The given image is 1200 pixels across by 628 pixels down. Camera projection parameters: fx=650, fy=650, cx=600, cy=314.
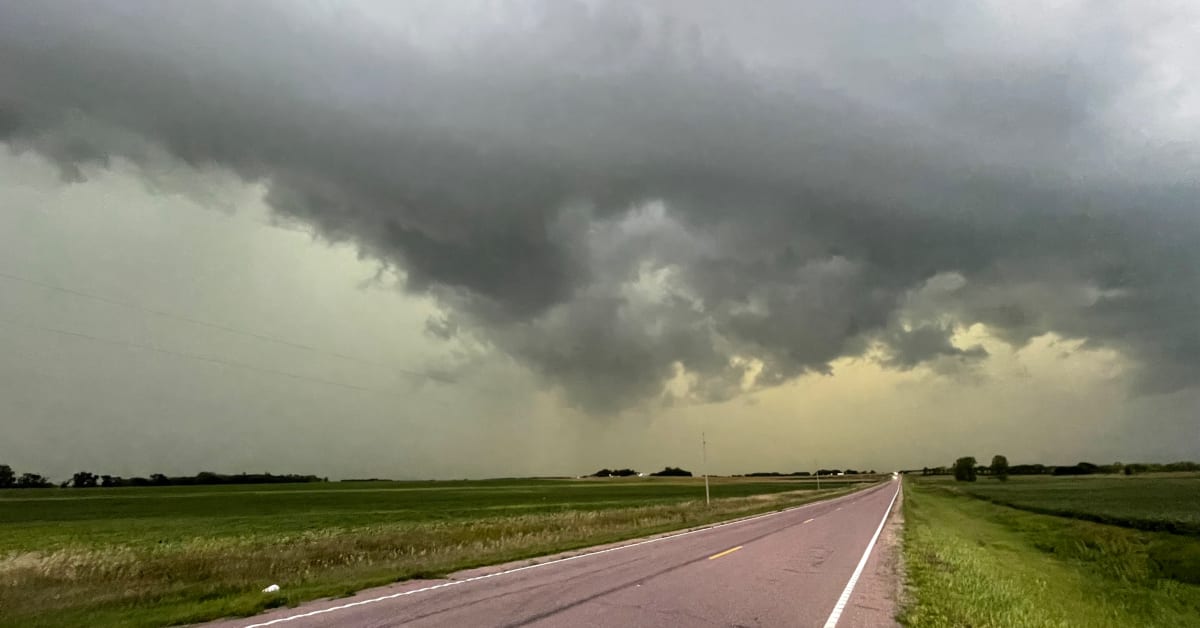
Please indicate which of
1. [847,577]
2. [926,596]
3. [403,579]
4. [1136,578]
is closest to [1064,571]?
[1136,578]

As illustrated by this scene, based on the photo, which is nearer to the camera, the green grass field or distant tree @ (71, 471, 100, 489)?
the green grass field

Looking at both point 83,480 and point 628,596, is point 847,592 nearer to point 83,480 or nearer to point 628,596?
point 628,596

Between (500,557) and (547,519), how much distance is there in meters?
19.6

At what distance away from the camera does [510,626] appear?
377 inches

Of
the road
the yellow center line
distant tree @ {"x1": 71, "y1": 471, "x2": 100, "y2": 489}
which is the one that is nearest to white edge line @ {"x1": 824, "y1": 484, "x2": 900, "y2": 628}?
the road

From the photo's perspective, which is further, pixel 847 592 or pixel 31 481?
pixel 31 481

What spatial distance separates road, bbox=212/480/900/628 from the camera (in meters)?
10.2

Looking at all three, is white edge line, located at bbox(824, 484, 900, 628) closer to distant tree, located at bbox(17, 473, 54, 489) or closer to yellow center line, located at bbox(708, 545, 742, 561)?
yellow center line, located at bbox(708, 545, 742, 561)

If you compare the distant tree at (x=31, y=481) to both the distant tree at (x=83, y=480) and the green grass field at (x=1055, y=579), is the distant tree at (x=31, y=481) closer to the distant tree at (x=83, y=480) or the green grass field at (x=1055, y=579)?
the distant tree at (x=83, y=480)

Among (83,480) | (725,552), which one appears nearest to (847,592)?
(725,552)

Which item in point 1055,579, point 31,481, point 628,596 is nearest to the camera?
point 628,596

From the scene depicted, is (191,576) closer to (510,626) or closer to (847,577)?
(510,626)

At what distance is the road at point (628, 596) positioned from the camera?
10211 mm

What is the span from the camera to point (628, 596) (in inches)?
488
